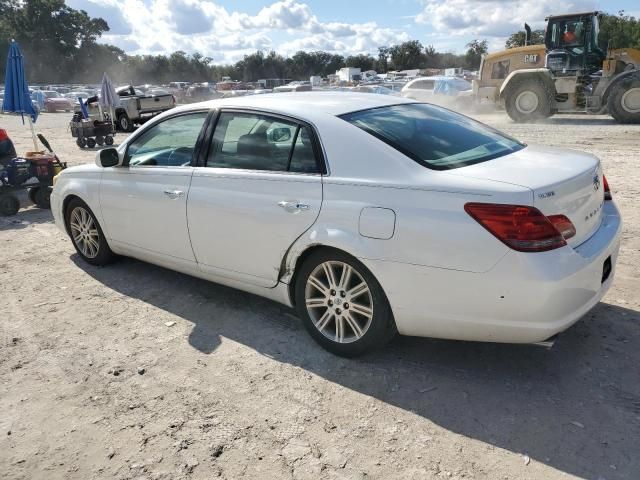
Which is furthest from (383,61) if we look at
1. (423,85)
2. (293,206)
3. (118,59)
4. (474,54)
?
(293,206)

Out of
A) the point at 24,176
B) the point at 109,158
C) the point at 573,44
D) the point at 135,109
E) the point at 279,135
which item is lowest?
the point at 24,176

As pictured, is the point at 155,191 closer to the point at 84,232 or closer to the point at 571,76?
the point at 84,232

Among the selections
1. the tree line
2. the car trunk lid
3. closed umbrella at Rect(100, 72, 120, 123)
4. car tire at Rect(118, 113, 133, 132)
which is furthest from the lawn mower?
the tree line

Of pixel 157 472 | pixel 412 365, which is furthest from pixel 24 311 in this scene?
pixel 412 365

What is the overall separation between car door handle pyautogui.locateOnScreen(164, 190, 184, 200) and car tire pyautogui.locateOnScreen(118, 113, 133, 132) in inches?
662

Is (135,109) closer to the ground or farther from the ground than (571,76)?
closer to the ground

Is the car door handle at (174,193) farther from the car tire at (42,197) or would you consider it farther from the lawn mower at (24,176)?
the car tire at (42,197)

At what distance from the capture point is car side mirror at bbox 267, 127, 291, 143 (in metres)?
3.65

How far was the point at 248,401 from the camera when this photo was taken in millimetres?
3129

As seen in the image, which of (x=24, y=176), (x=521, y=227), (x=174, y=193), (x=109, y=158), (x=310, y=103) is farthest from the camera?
(x=24, y=176)

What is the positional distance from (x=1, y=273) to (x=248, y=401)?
11.9 feet

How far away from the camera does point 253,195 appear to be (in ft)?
12.0

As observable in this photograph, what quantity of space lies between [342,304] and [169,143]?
7.01ft

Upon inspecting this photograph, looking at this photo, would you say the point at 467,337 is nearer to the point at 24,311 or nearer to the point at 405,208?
the point at 405,208
